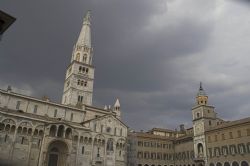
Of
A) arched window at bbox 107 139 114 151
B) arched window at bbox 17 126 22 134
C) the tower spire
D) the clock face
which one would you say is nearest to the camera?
arched window at bbox 17 126 22 134

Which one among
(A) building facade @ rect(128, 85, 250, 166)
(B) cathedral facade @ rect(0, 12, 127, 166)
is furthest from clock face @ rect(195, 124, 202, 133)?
(B) cathedral facade @ rect(0, 12, 127, 166)

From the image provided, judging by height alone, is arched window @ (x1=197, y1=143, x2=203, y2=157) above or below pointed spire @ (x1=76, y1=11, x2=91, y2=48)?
below

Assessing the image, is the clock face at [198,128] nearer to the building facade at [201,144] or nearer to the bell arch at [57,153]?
the building facade at [201,144]

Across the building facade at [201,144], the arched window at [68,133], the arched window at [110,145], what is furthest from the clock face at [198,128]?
the arched window at [68,133]

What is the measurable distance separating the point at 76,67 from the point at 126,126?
19691mm

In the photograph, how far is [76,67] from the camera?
194ft

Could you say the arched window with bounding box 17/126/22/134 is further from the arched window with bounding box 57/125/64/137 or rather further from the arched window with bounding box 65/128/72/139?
the arched window with bounding box 65/128/72/139

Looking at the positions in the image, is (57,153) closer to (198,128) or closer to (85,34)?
(198,128)

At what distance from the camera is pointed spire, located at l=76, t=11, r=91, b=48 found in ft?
204

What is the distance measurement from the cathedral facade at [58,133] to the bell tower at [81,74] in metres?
0.34

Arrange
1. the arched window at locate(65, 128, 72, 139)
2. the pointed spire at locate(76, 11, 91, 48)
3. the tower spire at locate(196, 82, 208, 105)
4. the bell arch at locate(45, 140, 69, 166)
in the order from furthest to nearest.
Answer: the pointed spire at locate(76, 11, 91, 48) < the tower spire at locate(196, 82, 208, 105) < the arched window at locate(65, 128, 72, 139) < the bell arch at locate(45, 140, 69, 166)

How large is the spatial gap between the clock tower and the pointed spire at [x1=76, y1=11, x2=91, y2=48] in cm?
3128

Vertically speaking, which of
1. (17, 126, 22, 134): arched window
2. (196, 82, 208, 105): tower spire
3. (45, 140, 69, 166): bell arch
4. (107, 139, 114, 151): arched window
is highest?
(196, 82, 208, 105): tower spire

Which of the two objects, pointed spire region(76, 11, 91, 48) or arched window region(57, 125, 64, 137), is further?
pointed spire region(76, 11, 91, 48)
